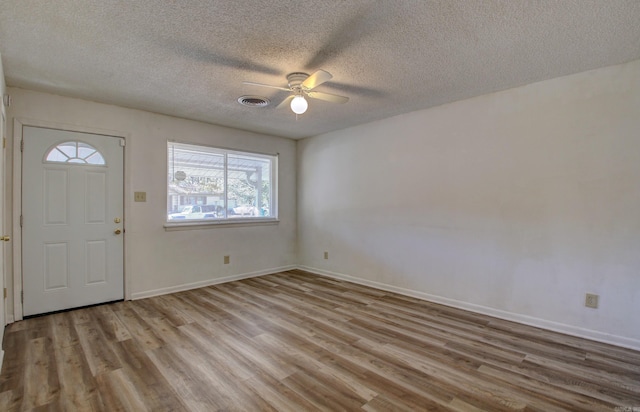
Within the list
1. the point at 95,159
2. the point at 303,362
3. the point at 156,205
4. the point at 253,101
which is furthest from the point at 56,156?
the point at 303,362

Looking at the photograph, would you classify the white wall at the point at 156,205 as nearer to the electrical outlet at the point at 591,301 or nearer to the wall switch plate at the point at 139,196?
the wall switch plate at the point at 139,196

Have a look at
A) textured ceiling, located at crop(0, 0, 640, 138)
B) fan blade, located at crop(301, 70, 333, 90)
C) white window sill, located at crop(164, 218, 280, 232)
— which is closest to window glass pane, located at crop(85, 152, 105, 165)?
textured ceiling, located at crop(0, 0, 640, 138)

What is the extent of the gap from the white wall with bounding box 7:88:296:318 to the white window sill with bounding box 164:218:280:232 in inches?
2.2

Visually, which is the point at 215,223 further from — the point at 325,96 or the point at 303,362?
the point at 303,362

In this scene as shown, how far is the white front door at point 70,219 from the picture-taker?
326 cm

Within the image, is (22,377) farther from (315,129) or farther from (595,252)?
(595,252)

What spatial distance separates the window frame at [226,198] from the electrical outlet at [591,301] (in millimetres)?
4185

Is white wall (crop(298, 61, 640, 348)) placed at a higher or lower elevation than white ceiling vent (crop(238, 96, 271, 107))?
lower

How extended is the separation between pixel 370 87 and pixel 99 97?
9.93 feet

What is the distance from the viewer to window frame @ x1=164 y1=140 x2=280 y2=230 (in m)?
4.22

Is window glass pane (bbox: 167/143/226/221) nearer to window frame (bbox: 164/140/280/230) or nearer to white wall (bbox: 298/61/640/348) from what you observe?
window frame (bbox: 164/140/280/230)

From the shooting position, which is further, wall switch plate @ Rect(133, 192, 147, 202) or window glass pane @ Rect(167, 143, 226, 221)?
window glass pane @ Rect(167, 143, 226, 221)

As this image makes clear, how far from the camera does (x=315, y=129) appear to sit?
16.1 ft

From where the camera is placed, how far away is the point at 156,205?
13.4 feet
